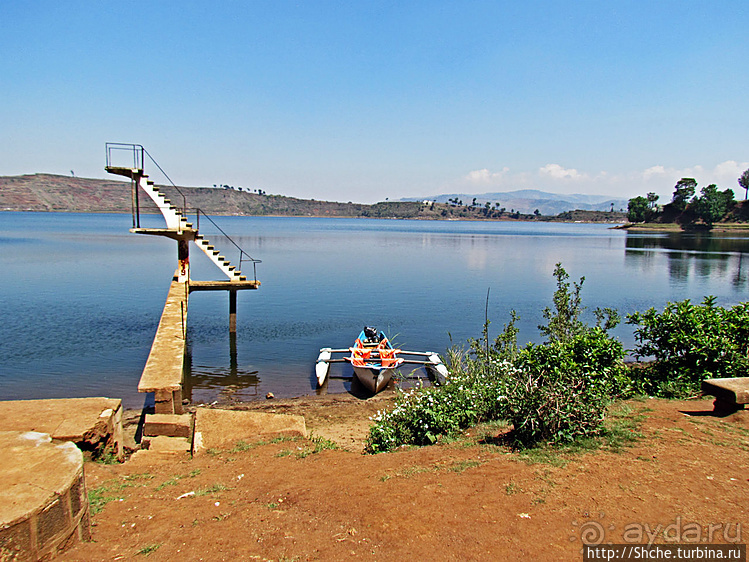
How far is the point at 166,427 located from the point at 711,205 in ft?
472

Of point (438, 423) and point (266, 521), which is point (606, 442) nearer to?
point (438, 423)

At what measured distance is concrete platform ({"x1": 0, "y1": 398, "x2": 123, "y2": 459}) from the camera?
7.61 metres

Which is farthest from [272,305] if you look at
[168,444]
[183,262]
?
[168,444]

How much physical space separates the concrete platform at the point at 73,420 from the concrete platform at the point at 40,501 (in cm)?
270

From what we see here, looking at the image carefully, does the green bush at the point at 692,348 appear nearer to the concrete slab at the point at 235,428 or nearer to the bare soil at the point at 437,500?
the bare soil at the point at 437,500

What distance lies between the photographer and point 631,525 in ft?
15.1

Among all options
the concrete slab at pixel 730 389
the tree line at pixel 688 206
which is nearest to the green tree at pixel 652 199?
the tree line at pixel 688 206

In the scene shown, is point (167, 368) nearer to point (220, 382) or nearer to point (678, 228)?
point (220, 382)

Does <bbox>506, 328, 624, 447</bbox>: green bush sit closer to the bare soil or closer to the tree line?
the bare soil

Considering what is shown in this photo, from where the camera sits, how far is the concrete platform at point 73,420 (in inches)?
299

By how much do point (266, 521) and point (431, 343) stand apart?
1925 centimetres

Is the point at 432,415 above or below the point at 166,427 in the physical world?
above

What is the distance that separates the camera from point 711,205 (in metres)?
121

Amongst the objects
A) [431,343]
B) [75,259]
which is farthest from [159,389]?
[75,259]
